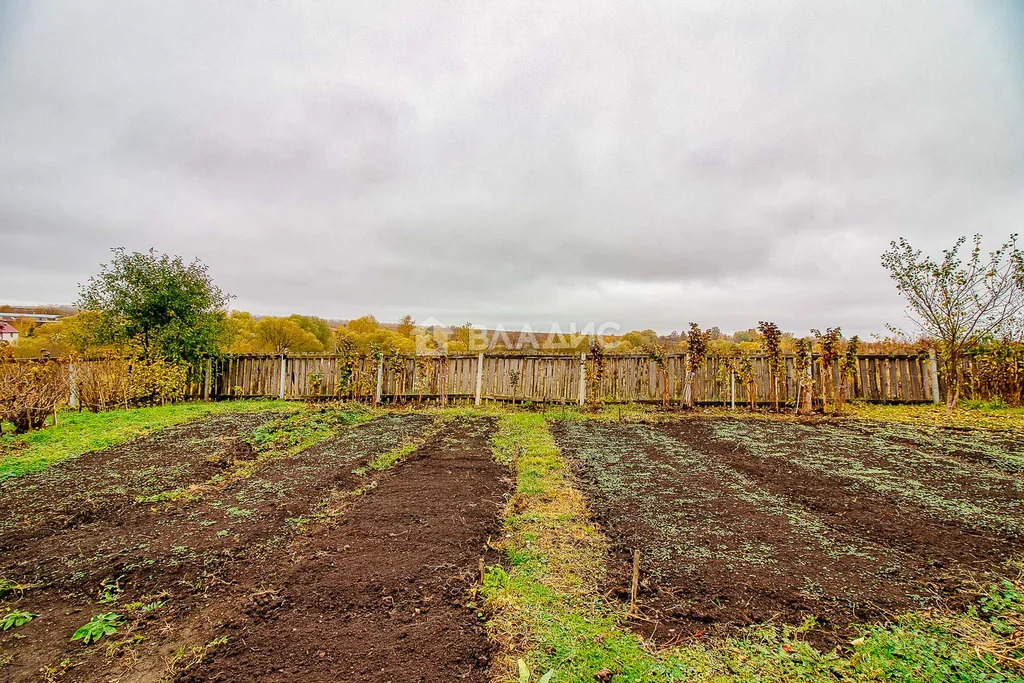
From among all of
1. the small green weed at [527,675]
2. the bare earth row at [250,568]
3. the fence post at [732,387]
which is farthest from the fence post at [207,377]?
the small green weed at [527,675]

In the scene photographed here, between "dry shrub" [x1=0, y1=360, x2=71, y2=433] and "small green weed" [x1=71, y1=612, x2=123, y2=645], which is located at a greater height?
"dry shrub" [x1=0, y1=360, x2=71, y2=433]

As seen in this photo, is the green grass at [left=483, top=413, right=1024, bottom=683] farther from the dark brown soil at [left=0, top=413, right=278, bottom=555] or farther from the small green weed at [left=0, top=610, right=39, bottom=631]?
the dark brown soil at [left=0, top=413, right=278, bottom=555]

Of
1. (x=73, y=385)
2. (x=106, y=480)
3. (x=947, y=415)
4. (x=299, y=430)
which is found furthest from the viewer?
(x=73, y=385)

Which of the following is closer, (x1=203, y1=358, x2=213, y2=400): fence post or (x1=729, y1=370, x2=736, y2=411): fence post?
(x1=729, y1=370, x2=736, y2=411): fence post

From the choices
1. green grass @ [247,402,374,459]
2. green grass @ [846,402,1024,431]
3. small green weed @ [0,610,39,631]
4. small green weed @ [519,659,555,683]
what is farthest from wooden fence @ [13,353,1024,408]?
small green weed @ [0,610,39,631]

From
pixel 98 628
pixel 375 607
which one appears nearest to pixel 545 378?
pixel 375 607

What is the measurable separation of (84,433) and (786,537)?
32.7 ft

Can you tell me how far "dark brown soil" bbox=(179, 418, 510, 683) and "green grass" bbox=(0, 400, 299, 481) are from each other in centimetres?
499

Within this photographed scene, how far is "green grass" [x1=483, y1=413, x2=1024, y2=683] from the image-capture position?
208 centimetres

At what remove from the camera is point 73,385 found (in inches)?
410

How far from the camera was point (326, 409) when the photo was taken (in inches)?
416

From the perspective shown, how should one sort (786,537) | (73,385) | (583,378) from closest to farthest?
(786,537) < (73,385) < (583,378)

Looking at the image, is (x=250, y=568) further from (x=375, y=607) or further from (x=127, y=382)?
(x=127, y=382)

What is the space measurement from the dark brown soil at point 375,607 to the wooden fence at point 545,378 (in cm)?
771
